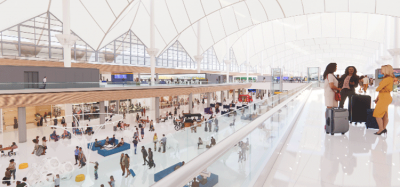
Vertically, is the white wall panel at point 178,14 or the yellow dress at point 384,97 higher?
the white wall panel at point 178,14

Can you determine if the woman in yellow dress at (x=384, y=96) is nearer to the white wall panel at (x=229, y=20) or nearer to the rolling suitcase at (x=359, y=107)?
the rolling suitcase at (x=359, y=107)

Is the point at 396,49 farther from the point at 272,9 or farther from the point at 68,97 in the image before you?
the point at 68,97

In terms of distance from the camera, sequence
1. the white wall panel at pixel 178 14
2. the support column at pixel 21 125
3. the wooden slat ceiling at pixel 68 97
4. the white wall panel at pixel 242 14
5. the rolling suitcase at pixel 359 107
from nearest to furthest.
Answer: the rolling suitcase at pixel 359 107 → the wooden slat ceiling at pixel 68 97 → the support column at pixel 21 125 → the white wall panel at pixel 178 14 → the white wall panel at pixel 242 14

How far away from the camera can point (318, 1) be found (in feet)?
113

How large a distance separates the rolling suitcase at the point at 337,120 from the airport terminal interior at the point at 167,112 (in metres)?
0.02

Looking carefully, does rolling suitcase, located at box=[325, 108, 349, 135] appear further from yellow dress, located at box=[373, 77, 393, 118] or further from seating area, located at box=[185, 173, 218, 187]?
seating area, located at box=[185, 173, 218, 187]

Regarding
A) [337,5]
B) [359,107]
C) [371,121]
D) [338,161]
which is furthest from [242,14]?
[338,161]

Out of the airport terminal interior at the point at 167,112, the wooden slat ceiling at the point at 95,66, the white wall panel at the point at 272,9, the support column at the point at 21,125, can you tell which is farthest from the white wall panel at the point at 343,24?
the support column at the point at 21,125

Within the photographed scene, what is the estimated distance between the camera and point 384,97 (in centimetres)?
500

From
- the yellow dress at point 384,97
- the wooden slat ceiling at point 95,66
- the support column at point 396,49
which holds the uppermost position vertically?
the support column at point 396,49

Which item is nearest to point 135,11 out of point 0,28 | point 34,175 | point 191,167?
point 0,28

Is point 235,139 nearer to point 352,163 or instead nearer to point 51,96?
point 352,163

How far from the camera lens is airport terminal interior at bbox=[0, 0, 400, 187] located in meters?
2.83

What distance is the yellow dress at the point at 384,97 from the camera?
4.91 meters
